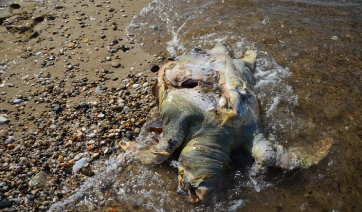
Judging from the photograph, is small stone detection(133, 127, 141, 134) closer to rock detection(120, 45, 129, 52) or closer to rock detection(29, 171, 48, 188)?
rock detection(29, 171, 48, 188)

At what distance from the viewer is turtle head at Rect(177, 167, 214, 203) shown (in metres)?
3.61

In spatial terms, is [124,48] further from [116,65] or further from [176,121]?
[176,121]

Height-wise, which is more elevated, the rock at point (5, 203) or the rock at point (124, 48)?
the rock at point (124, 48)

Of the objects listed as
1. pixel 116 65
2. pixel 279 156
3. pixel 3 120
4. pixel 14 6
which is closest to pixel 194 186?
pixel 279 156

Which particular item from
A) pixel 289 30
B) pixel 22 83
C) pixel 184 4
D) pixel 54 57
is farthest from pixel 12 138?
pixel 289 30

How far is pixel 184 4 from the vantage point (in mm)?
8078

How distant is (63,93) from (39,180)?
1899 millimetres

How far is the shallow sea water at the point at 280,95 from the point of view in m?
3.92

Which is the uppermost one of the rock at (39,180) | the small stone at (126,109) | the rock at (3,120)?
the rock at (3,120)

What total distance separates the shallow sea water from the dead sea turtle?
24cm

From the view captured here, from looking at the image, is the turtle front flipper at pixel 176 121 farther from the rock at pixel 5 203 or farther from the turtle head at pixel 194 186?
the rock at pixel 5 203

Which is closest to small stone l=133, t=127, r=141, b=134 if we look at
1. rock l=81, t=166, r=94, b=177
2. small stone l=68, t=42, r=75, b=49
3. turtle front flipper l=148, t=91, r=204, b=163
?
turtle front flipper l=148, t=91, r=204, b=163

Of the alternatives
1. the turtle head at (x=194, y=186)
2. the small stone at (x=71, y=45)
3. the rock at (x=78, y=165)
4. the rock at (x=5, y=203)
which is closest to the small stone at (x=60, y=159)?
the rock at (x=78, y=165)

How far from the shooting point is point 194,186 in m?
3.64
